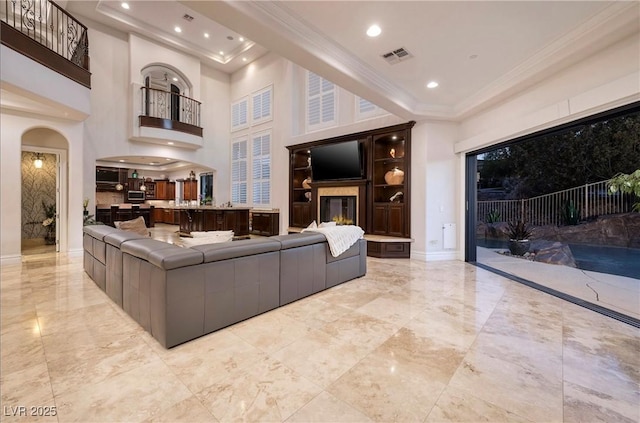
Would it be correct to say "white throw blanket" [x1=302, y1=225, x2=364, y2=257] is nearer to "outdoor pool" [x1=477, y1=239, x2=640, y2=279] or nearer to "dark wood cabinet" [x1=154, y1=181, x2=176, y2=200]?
"outdoor pool" [x1=477, y1=239, x2=640, y2=279]

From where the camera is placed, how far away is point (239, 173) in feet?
33.2

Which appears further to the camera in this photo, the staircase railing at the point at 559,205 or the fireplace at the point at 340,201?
the fireplace at the point at 340,201

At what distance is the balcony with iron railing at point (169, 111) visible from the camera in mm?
8195

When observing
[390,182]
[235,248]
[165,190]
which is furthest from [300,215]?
[165,190]

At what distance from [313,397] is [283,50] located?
10.3ft

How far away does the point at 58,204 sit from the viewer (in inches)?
236

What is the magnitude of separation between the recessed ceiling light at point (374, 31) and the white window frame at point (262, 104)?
650cm

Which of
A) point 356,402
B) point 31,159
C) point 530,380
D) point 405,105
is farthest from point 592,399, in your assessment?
point 31,159

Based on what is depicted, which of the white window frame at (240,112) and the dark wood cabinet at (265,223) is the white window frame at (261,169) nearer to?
the dark wood cabinet at (265,223)

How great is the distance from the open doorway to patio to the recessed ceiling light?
2.51m

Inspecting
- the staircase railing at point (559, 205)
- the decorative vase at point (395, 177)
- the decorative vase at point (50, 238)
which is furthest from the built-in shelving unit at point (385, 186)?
the decorative vase at point (50, 238)

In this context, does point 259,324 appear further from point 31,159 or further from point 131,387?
point 31,159

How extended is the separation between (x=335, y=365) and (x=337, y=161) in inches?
209

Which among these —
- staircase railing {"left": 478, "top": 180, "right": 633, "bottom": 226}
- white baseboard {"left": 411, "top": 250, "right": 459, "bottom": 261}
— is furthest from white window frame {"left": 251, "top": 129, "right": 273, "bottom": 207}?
staircase railing {"left": 478, "top": 180, "right": 633, "bottom": 226}
